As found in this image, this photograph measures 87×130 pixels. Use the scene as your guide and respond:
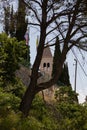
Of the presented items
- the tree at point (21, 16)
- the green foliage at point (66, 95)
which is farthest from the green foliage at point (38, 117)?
the tree at point (21, 16)

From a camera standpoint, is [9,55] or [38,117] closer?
[38,117]

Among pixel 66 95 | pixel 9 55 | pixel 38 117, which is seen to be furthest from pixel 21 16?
pixel 66 95

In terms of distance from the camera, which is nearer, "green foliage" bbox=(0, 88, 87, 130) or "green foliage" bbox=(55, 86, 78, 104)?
"green foliage" bbox=(0, 88, 87, 130)

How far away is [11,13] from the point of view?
56.9ft

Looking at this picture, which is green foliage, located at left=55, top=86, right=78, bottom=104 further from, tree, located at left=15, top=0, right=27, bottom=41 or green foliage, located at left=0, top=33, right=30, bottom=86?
tree, located at left=15, top=0, right=27, bottom=41

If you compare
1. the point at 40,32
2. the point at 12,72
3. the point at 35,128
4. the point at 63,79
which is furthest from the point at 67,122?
the point at 63,79

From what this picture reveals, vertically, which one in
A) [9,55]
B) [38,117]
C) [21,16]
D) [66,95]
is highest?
[21,16]

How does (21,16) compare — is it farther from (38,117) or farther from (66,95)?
(66,95)

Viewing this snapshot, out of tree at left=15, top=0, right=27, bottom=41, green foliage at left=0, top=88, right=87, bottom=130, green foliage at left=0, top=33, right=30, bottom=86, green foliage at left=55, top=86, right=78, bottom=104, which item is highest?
tree at left=15, top=0, right=27, bottom=41

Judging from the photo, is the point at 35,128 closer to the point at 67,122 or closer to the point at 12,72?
the point at 67,122

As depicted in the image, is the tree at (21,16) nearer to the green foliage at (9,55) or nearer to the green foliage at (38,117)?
the green foliage at (38,117)

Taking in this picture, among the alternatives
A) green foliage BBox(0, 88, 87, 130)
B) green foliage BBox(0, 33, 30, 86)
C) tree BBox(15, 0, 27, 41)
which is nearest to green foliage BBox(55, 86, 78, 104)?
green foliage BBox(0, 88, 87, 130)

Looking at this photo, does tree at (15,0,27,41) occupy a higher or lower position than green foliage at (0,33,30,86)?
higher

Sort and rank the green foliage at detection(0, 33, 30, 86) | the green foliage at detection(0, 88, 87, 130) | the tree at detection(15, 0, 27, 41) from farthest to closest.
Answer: the green foliage at detection(0, 33, 30, 86) → the tree at detection(15, 0, 27, 41) → the green foliage at detection(0, 88, 87, 130)
